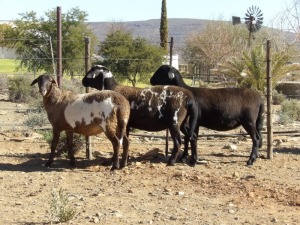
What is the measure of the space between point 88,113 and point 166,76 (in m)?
2.46

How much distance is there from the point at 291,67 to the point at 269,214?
16.0 metres

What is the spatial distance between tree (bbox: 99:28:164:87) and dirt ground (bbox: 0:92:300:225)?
65.6ft

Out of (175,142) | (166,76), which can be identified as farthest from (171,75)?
(175,142)

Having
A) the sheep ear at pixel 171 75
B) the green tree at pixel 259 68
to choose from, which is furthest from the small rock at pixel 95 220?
the green tree at pixel 259 68

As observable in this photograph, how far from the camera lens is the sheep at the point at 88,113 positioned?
1224 cm

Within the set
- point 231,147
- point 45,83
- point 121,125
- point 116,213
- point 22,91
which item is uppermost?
point 45,83

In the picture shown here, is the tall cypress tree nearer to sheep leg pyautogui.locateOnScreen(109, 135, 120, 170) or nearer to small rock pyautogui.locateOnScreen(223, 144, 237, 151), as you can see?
small rock pyautogui.locateOnScreen(223, 144, 237, 151)

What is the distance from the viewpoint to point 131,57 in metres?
39.3

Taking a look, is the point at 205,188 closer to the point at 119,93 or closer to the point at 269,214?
the point at 269,214

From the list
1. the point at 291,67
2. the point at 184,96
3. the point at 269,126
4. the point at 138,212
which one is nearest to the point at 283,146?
the point at 269,126

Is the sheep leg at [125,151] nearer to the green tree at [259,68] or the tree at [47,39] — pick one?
the green tree at [259,68]

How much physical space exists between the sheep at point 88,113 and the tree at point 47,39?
22.0m

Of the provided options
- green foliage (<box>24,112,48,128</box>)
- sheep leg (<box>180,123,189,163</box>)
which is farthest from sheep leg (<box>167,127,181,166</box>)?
green foliage (<box>24,112,48,128</box>)

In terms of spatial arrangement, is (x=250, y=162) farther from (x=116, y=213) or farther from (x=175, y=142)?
(x=116, y=213)
